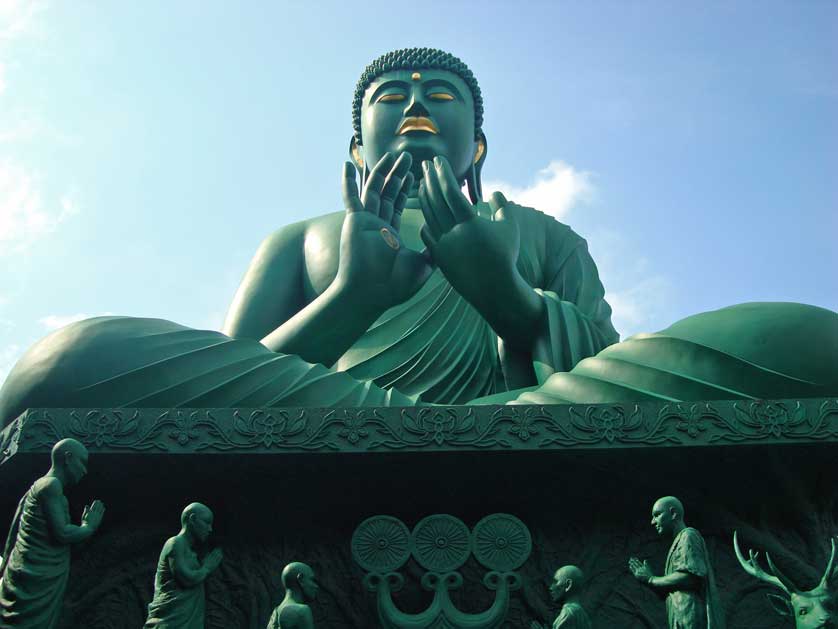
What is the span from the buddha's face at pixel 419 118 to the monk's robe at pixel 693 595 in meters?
3.98

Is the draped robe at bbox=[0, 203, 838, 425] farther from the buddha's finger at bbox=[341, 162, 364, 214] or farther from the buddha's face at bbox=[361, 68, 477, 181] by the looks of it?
the buddha's face at bbox=[361, 68, 477, 181]

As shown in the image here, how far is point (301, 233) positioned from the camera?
6.99m

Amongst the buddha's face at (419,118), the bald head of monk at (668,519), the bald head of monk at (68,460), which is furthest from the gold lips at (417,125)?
the bald head of monk at (668,519)

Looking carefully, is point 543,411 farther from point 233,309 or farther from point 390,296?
point 233,309

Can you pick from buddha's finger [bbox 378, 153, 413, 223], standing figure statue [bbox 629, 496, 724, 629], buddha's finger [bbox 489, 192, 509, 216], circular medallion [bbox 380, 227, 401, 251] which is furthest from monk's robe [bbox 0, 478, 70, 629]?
buddha's finger [bbox 489, 192, 509, 216]

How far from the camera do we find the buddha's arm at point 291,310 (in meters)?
5.29

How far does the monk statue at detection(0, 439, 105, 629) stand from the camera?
363 cm

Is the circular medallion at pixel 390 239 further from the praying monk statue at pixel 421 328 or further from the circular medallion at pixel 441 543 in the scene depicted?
the circular medallion at pixel 441 543

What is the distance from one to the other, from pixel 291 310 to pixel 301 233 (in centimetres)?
59

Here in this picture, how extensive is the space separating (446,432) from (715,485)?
1048 mm

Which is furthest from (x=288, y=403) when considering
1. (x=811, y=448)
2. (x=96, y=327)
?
(x=811, y=448)

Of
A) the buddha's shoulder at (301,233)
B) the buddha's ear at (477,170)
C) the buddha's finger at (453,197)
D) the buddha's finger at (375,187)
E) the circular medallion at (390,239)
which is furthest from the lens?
the buddha's ear at (477,170)

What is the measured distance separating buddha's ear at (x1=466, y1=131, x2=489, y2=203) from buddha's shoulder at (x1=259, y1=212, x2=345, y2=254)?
111 cm

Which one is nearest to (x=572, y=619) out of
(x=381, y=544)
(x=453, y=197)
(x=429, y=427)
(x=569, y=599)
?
(x=569, y=599)
